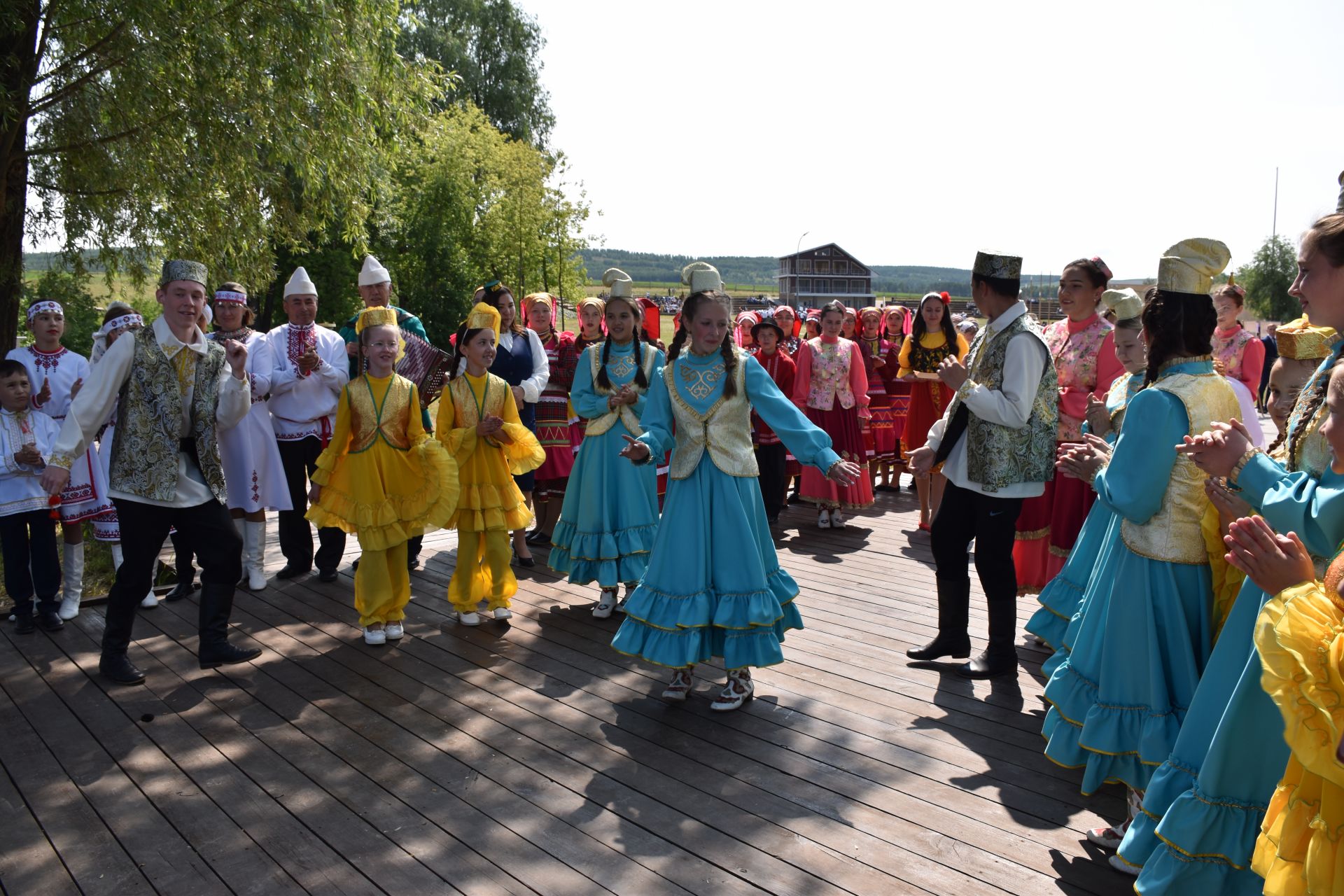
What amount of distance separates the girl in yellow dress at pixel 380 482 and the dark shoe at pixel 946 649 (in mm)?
2756

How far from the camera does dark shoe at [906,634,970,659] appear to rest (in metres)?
5.09

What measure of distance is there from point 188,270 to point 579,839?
347 cm

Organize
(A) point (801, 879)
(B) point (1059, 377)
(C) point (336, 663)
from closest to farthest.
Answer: (A) point (801, 879), (C) point (336, 663), (B) point (1059, 377)

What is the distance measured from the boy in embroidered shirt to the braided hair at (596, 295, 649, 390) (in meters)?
3.32

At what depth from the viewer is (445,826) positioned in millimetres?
3551

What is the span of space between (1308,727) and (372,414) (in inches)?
190

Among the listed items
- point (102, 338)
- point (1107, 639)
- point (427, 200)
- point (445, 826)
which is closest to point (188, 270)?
point (102, 338)

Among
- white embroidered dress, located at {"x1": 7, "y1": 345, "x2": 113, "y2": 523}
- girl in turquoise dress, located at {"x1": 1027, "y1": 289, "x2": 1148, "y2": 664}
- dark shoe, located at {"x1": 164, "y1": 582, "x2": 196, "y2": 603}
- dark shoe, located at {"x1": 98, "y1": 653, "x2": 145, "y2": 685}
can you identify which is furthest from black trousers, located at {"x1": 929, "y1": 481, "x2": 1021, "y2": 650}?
white embroidered dress, located at {"x1": 7, "y1": 345, "x2": 113, "y2": 523}

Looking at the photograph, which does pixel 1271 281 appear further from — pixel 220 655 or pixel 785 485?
pixel 220 655

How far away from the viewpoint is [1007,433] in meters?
4.60

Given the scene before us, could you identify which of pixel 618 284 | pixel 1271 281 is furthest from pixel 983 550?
pixel 1271 281

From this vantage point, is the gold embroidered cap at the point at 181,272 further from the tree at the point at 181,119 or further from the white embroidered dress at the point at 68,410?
the tree at the point at 181,119

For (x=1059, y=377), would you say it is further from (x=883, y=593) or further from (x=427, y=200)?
(x=427, y=200)

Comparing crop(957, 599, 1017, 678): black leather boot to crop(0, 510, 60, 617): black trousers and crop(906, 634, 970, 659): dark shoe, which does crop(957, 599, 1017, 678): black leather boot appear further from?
crop(0, 510, 60, 617): black trousers
